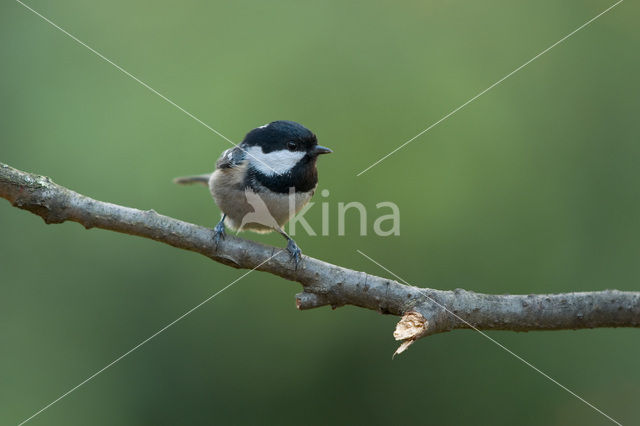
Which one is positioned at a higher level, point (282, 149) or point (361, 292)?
point (282, 149)

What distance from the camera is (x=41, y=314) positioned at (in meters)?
3.73

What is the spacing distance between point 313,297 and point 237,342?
1389 mm

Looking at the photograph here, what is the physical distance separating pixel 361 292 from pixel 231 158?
1286 millimetres

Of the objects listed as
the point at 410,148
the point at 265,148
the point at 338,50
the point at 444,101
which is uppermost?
the point at 338,50

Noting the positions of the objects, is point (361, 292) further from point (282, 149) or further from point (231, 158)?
point (231, 158)

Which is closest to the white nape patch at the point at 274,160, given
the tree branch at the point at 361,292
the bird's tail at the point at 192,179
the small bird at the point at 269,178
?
the small bird at the point at 269,178

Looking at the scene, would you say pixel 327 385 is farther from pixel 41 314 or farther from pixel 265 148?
pixel 41 314

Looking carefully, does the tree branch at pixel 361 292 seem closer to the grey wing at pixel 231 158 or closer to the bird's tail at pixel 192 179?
the grey wing at pixel 231 158

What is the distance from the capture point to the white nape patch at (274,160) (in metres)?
3.11

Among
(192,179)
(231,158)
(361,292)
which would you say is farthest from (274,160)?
(361,292)

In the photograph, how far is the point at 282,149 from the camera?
315 centimetres

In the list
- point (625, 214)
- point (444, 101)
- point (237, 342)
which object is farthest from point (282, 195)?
point (625, 214)

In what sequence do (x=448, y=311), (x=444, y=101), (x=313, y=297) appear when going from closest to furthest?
1. (x=448, y=311)
2. (x=313, y=297)
3. (x=444, y=101)

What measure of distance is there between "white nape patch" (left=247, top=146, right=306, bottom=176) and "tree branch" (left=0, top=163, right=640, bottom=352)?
0.67m
